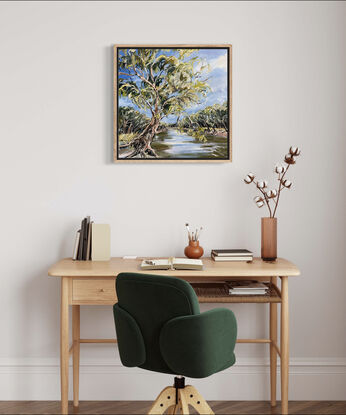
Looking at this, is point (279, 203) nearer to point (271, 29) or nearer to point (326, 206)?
point (326, 206)

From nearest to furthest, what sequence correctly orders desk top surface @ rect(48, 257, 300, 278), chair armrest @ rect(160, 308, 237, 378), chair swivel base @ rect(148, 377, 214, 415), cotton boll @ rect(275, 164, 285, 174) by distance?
1. chair armrest @ rect(160, 308, 237, 378)
2. chair swivel base @ rect(148, 377, 214, 415)
3. desk top surface @ rect(48, 257, 300, 278)
4. cotton boll @ rect(275, 164, 285, 174)

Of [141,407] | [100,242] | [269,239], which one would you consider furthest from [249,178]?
[141,407]

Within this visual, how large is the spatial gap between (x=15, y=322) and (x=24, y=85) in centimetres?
147

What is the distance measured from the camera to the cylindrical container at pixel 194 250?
2727 mm

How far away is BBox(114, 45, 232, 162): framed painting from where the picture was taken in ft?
9.53

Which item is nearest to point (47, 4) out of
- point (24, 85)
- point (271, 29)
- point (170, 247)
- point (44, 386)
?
point (24, 85)

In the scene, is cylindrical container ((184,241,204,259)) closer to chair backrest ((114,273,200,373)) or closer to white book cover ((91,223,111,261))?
white book cover ((91,223,111,261))

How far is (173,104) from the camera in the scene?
292 cm

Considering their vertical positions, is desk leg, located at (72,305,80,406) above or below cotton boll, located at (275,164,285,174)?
below

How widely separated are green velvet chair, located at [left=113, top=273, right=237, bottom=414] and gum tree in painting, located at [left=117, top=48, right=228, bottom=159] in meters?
1.17

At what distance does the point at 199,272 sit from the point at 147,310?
0.52 m

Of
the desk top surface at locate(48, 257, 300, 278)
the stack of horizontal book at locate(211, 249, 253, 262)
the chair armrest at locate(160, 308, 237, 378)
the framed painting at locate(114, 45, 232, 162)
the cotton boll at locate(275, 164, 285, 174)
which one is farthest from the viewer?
the framed painting at locate(114, 45, 232, 162)

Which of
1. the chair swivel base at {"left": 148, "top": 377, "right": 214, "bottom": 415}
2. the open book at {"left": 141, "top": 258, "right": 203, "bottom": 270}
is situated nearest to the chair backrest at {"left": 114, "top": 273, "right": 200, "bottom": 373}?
the chair swivel base at {"left": 148, "top": 377, "right": 214, "bottom": 415}

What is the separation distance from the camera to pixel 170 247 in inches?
116
